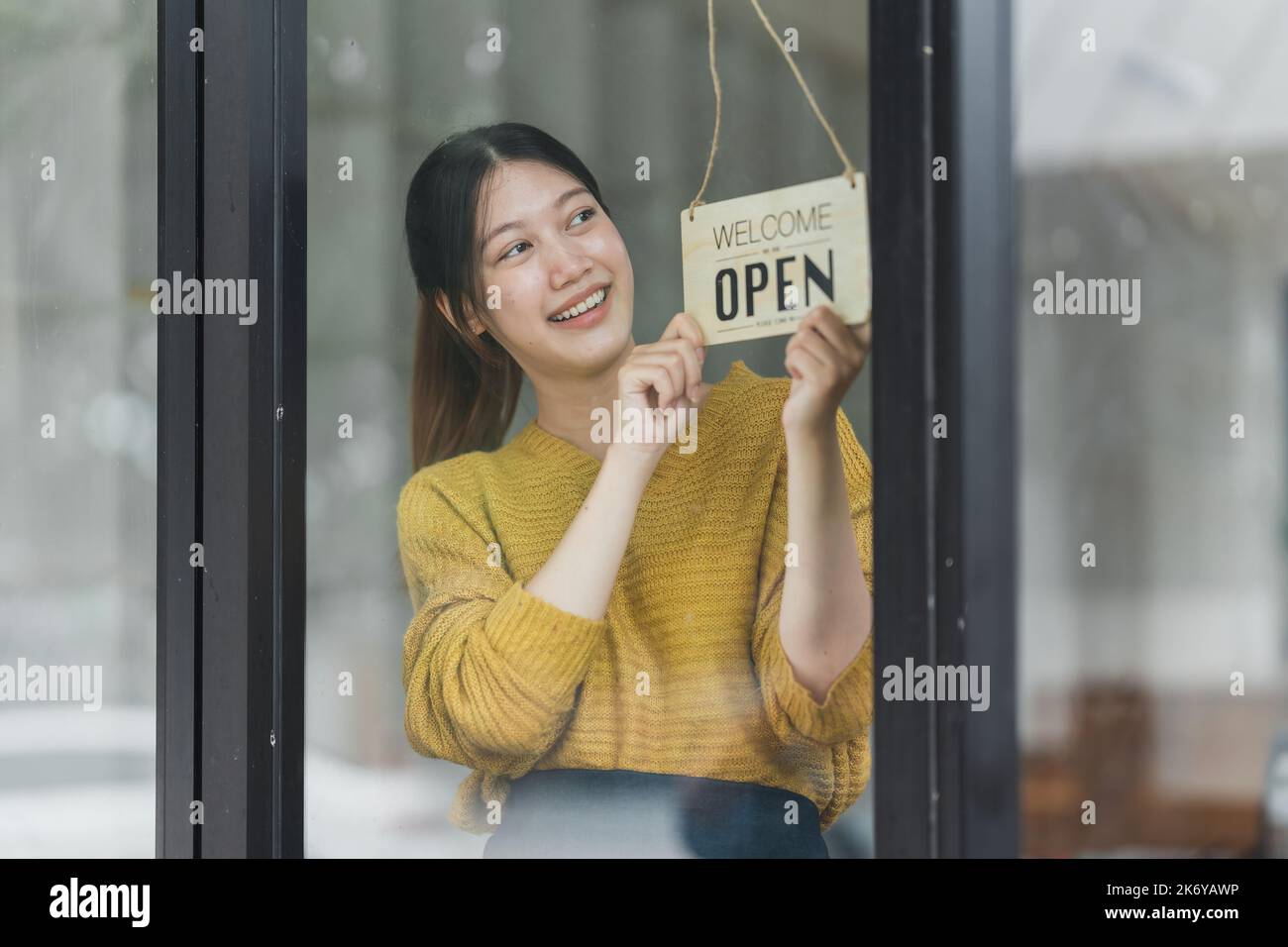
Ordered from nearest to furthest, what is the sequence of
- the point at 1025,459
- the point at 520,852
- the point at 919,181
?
the point at 919,181
the point at 520,852
the point at 1025,459

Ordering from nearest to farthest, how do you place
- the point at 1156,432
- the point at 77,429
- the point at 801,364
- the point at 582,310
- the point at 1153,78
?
the point at 801,364 < the point at 582,310 < the point at 77,429 < the point at 1153,78 < the point at 1156,432

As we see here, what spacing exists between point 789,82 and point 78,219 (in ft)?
3.28

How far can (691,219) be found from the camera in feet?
4.01

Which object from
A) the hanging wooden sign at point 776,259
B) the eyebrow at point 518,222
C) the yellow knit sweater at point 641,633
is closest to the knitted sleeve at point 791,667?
the yellow knit sweater at point 641,633

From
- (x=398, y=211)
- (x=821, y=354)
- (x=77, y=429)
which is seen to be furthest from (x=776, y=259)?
(x=77, y=429)

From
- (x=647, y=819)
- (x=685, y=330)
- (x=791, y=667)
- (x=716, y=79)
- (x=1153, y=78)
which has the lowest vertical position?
(x=647, y=819)

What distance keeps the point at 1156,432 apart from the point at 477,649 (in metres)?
1.54

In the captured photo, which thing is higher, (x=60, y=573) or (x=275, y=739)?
(x=60, y=573)

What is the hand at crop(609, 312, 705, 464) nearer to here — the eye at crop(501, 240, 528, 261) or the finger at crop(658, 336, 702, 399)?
the finger at crop(658, 336, 702, 399)

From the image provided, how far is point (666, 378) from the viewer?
1.24 meters

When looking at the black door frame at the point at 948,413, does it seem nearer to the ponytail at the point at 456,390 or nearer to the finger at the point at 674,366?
the finger at the point at 674,366

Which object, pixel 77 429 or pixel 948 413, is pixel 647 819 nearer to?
pixel 948 413

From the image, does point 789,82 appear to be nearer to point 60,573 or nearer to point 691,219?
point 691,219
